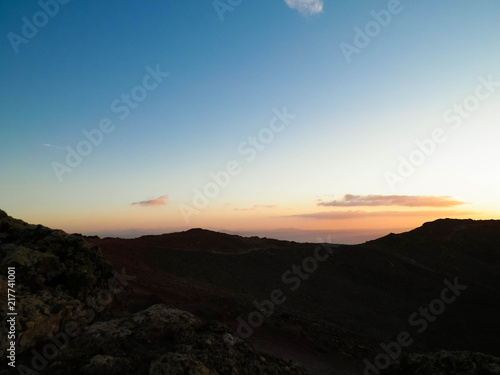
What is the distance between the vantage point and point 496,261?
45719 mm

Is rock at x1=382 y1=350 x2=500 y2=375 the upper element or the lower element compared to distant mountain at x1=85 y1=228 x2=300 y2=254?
lower

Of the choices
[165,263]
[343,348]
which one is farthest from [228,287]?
[343,348]

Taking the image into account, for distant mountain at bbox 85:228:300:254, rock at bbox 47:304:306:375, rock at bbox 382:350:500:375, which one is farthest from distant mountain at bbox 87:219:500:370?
rock at bbox 382:350:500:375

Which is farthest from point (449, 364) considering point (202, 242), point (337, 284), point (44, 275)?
point (202, 242)

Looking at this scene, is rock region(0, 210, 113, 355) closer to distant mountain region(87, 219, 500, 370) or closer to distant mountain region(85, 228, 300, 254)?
distant mountain region(87, 219, 500, 370)

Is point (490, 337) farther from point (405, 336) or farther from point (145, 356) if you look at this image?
point (145, 356)

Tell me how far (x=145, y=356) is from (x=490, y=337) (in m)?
28.3

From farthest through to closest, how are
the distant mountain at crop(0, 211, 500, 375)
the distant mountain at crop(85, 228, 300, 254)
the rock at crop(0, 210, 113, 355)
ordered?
the distant mountain at crop(85, 228, 300, 254), the rock at crop(0, 210, 113, 355), the distant mountain at crop(0, 211, 500, 375)

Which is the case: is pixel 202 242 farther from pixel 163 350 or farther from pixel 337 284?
pixel 163 350

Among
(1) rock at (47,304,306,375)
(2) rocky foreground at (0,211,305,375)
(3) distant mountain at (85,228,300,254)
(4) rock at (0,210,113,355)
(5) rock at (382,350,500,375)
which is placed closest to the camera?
(1) rock at (47,304,306,375)

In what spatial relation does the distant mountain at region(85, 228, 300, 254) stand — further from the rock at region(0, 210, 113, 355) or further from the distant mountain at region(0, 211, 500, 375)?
the rock at region(0, 210, 113, 355)

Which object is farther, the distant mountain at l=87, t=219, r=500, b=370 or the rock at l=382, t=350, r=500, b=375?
the distant mountain at l=87, t=219, r=500, b=370

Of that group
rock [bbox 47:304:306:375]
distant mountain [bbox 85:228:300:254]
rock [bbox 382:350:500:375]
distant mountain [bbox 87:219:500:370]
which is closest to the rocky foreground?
rock [bbox 47:304:306:375]

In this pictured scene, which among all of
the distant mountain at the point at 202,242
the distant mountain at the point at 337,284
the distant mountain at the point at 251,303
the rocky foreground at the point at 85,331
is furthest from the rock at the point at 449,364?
the distant mountain at the point at 202,242
